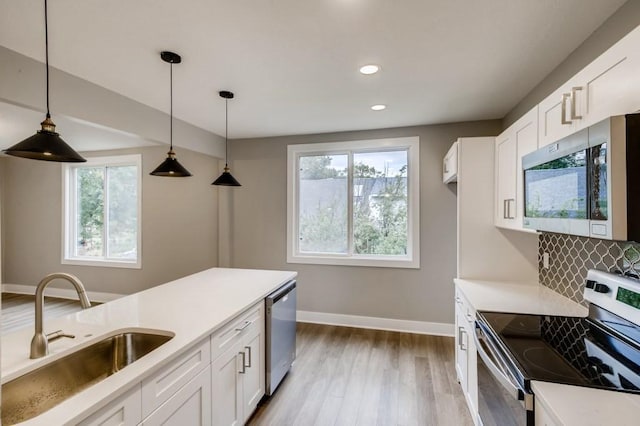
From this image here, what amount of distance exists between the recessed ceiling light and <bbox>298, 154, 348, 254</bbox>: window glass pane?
5.94 feet

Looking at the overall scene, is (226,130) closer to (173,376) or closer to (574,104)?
(173,376)

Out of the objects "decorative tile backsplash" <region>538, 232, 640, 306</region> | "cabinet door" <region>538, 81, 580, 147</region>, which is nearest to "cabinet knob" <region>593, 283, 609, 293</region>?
"decorative tile backsplash" <region>538, 232, 640, 306</region>

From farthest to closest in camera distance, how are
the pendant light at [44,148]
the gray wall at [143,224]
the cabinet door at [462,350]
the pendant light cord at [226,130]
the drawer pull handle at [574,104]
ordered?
1. the gray wall at [143,224]
2. the pendant light cord at [226,130]
3. the cabinet door at [462,350]
4. the drawer pull handle at [574,104]
5. the pendant light at [44,148]

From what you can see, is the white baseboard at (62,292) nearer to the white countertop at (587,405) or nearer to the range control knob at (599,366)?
the white countertop at (587,405)

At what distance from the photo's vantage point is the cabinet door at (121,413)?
3.84 feet

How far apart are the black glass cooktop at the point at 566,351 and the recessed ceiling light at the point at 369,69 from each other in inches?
73.5

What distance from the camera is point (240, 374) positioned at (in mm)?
2121

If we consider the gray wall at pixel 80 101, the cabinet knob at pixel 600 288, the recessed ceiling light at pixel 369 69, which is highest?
the recessed ceiling light at pixel 369 69

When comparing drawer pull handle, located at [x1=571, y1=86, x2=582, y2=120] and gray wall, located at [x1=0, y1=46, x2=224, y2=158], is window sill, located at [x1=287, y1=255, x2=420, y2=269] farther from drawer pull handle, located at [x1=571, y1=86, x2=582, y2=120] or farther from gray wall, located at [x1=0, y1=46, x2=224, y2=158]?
drawer pull handle, located at [x1=571, y1=86, x2=582, y2=120]

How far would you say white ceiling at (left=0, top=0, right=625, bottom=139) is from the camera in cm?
180

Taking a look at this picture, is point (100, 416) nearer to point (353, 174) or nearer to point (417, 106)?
point (417, 106)

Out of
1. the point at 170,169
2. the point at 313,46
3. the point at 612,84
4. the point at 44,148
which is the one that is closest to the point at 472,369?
the point at 612,84

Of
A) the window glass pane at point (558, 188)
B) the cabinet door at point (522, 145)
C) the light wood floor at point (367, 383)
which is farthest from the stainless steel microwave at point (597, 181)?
the light wood floor at point (367, 383)

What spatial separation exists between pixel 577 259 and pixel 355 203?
8.12 feet
